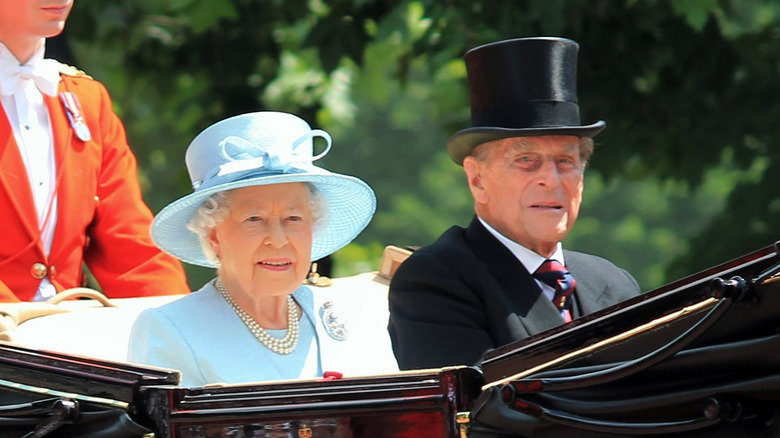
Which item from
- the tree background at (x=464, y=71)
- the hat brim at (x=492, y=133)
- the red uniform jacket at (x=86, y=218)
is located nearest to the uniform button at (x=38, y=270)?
the red uniform jacket at (x=86, y=218)

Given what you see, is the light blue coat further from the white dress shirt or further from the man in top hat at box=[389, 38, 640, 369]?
the white dress shirt

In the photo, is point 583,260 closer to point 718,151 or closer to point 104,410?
point 104,410

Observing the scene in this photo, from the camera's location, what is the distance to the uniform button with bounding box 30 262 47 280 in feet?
12.1

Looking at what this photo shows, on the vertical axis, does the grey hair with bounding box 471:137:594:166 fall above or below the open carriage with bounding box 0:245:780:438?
above

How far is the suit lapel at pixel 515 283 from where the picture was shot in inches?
124

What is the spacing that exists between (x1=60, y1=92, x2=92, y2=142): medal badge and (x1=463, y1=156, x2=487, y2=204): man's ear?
1.10 m

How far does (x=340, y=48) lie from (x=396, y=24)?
427 mm

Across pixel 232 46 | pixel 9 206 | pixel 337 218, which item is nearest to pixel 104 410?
pixel 337 218

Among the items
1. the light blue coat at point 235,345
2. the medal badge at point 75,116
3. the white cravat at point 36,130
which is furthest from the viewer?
the medal badge at point 75,116

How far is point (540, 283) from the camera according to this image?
10.8 ft

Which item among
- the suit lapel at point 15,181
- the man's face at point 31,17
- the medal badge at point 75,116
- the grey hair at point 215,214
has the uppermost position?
the man's face at point 31,17

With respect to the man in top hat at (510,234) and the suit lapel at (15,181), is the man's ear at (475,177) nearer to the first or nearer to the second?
the man in top hat at (510,234)

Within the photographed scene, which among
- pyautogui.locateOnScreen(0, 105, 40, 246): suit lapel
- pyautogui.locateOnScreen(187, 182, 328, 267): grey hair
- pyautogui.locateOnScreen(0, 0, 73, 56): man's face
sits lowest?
pyautogui.locateOnScreen(187, 182, 328, 267): grey hair

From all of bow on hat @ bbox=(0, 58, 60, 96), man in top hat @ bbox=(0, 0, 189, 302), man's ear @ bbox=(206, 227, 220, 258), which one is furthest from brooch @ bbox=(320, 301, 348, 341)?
bow on hat @ bbox=(0, 58, 60, 96)
